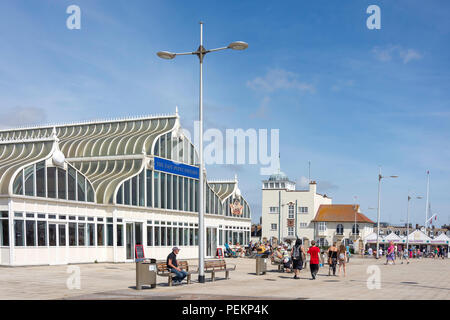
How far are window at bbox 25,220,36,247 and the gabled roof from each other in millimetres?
66440

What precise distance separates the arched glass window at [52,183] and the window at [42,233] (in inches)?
59.1

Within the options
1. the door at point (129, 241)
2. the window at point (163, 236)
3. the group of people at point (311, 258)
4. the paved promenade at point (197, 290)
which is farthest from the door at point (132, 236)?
the paved promenade at point (197, 290)

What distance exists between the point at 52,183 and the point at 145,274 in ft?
48.4

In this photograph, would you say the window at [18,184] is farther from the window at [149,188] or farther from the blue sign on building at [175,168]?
the blue sign on building at [175,168]

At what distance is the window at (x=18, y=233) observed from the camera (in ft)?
88.7

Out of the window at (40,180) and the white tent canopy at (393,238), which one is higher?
the window at (40,180)

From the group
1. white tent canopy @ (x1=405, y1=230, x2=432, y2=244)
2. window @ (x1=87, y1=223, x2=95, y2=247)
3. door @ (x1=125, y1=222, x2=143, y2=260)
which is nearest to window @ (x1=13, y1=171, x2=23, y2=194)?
window @ (x1=87, y1=223, x2=95, y2=247)

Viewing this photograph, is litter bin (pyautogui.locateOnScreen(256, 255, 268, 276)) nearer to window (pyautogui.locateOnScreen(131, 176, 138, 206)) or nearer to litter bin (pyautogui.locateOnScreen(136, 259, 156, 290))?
litter bin (pyautogui.locateOnScreen(136, 259, 156, 290))

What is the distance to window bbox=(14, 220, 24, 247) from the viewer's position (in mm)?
27047

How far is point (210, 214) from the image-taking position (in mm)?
47438

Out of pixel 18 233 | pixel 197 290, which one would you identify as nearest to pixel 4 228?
pixel 18 233
